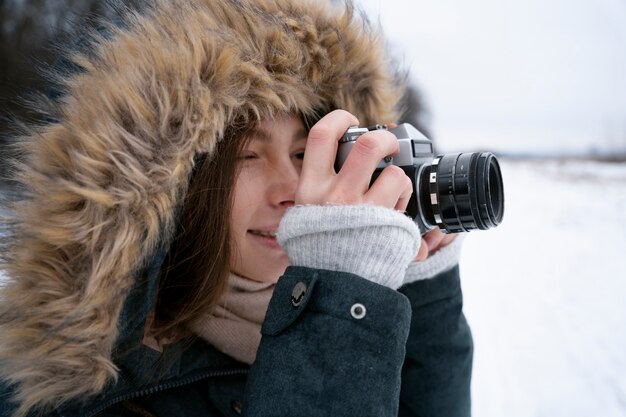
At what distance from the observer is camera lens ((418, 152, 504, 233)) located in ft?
3.03

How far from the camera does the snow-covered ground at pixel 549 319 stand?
2.07m

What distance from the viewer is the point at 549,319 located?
2.97m

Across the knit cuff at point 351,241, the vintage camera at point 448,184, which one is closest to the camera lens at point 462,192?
the vintage camera at point 448,184

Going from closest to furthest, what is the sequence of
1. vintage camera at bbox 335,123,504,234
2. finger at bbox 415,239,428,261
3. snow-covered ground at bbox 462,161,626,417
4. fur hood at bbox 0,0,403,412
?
fur hood at bbox 0,0,403,412 < vintage camera at bbox 335,123,504,234 < finger at bbox 415,239,428,261 < snow-covered ground at bbox 462,161,626,417

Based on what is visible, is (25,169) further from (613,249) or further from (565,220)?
(565,220)

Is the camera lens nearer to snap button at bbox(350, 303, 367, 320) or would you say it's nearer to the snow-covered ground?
snap button at bbox(350, 303, 367, 320)

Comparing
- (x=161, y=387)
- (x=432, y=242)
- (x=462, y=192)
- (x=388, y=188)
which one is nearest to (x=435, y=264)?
(x=432, y=242)

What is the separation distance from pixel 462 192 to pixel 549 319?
2.49 meters

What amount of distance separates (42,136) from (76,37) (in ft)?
0.87

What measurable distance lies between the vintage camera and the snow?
1361 millimetres

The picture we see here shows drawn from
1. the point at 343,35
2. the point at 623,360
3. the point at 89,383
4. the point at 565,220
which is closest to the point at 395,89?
the point at 343,35

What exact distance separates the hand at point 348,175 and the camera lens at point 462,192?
0.32 feet

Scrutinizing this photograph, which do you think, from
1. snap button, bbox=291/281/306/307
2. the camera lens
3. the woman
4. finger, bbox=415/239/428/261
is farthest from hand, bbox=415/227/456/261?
snap button, bbox=291/281/306/307

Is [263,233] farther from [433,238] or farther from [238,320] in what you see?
[433,238]
